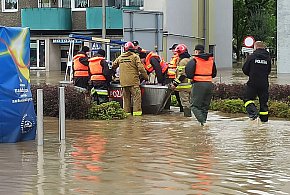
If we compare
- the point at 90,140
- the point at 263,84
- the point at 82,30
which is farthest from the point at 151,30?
the point at 82,30

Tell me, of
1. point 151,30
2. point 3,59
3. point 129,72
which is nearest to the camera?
point 3,59

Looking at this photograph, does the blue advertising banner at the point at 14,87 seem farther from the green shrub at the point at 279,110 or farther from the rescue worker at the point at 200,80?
the green shrub at the point at 279,110

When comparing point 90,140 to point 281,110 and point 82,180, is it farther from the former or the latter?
point 281,110

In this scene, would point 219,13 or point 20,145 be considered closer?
point 20,145

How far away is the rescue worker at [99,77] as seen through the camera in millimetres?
16938

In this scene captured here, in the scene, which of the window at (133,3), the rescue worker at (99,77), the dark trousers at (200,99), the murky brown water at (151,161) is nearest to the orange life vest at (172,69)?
the rescue worker at (99,77)

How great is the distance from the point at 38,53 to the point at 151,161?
4305cm

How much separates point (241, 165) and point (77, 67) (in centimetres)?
931

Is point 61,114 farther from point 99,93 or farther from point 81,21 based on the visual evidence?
point 81,21

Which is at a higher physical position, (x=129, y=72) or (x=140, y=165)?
(x=129, y=72)

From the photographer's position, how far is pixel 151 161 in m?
9.50

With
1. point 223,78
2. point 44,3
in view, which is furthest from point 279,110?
point 44,3

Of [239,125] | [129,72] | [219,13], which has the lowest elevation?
[239,125]

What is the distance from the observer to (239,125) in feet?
47.3
